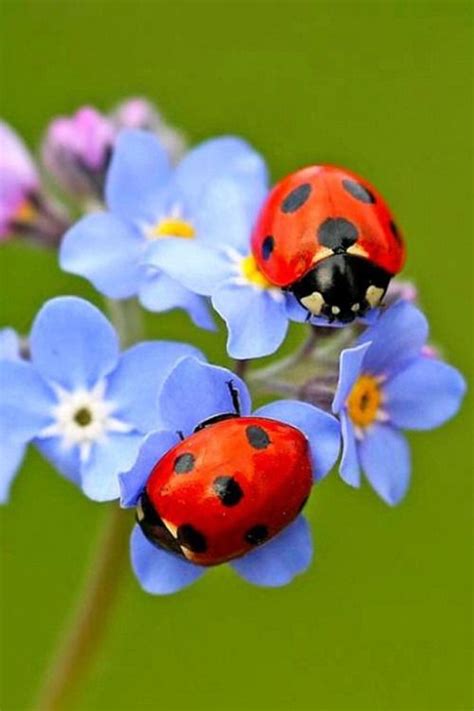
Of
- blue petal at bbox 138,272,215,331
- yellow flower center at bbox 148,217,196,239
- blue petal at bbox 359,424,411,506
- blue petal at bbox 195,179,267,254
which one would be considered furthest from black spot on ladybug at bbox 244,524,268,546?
yellow flower center at bbox 148,217,196,239

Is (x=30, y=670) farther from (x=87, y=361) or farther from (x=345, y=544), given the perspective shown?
(x=87, y=361)

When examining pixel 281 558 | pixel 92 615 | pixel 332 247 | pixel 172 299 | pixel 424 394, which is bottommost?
pixel 92 615

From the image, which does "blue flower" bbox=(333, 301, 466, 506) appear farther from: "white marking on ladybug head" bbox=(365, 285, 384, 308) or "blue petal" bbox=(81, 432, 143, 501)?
"blue petal" bbox=(81, 432, 143, 501)

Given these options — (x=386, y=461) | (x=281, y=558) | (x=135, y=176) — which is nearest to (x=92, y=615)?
(x=281, y=558)

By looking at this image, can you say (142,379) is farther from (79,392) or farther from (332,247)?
(332,247)

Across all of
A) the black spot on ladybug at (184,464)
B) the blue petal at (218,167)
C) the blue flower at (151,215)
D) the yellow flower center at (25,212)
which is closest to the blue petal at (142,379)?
the blue flower at (151,215)

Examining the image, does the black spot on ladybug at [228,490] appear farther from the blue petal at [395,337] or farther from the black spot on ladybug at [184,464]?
the blue petal at [395,337]
